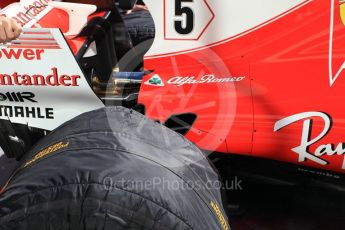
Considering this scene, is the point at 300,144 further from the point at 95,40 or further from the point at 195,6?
the point at 95,40

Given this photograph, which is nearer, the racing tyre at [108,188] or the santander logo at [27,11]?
the racing tyre at [108,188]

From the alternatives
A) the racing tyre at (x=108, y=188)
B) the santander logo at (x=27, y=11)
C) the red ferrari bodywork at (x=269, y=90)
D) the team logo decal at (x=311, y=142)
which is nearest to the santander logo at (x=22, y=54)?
the santander logo at (x=27, y=11)

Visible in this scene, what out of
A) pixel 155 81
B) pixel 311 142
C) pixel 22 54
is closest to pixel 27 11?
pixel 22 54

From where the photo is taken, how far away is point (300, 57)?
224 cm

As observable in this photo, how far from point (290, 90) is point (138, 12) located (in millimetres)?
839

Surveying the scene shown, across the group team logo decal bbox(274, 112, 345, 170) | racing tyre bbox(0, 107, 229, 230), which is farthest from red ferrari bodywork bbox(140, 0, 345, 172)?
racing tyre bbox(0, 107, 229, 230)

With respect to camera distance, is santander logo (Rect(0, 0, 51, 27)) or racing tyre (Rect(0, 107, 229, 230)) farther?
santander logo (Rect(0, 0, 51, 27))

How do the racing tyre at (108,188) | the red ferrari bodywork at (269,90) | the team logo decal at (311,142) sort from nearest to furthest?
the racing tyre at (108,188) → the red ferrari bodywork at (269,90) → the team logo decal at (311,142)

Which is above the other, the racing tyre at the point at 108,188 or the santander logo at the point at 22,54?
the santander logo at the point at 22,54

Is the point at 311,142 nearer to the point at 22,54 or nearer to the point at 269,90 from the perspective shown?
the point at 269,90

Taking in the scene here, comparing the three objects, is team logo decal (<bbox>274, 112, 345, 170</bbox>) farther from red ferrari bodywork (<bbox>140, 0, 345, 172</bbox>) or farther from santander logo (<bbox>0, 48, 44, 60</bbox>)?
santander logo (<bbox>0, 48, 44, 60</bbox>)

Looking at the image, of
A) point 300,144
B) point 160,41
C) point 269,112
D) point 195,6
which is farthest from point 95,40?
point 300,144

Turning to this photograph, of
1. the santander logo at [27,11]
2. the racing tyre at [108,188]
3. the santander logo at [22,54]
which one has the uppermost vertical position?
the santander logo at [27,11]

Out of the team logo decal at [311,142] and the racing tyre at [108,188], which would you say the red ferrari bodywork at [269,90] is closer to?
the team logo decal at [311,142]
